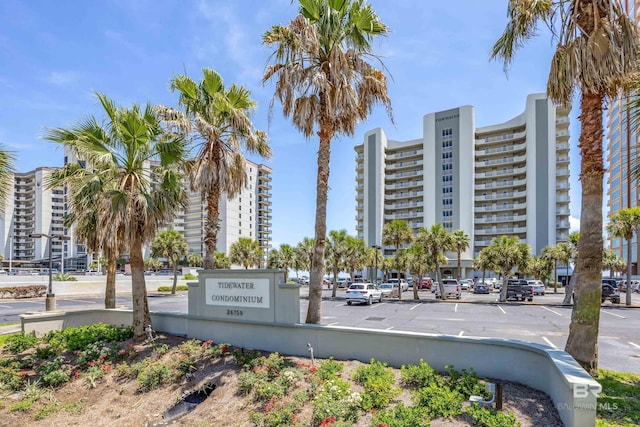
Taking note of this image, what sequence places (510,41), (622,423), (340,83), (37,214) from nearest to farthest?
(622,423), (510,41), (340,83), (37,214)

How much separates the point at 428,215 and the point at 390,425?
66.9 m

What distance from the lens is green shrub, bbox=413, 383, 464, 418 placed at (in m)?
5.36

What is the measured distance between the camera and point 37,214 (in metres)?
96.3

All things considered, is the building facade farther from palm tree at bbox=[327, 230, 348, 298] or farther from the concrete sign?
the concrete sign

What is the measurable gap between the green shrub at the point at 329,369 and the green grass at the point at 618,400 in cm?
427

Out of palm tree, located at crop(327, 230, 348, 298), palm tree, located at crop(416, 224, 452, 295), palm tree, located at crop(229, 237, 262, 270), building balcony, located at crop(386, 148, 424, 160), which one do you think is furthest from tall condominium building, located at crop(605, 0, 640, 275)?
palm tree, located at crop(229, 237, 262, 270)

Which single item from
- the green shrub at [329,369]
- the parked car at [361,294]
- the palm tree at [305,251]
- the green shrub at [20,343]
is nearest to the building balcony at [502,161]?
the palm tree at [305,251]

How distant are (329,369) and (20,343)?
10631 millimetres

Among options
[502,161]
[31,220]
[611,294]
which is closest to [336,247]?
[611,294]

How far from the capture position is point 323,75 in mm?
9297

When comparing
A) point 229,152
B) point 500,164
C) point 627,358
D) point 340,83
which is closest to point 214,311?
point 229,152

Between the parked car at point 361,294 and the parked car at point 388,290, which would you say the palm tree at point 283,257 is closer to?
the parked car at point 388,290

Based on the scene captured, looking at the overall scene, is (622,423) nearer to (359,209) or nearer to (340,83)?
(340,83)

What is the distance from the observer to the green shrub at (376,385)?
5.94m
